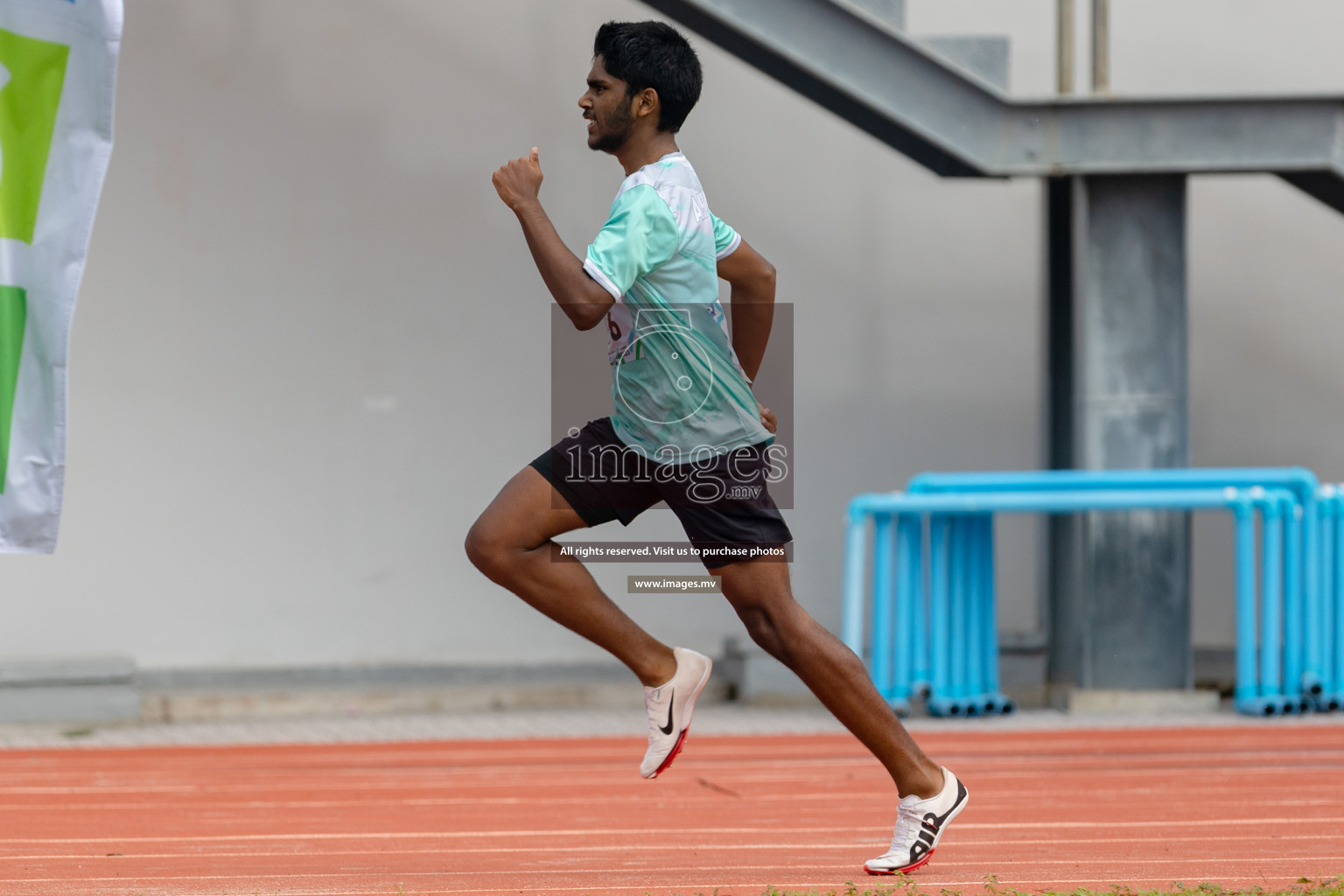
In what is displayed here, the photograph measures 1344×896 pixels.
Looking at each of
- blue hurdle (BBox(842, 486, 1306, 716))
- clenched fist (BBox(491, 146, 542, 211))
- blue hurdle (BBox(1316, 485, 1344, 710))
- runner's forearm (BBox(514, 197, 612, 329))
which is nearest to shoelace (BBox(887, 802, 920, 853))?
runner's forearm (BBox(514, 197, 612, 329))

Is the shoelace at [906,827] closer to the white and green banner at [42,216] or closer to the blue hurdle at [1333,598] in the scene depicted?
the white and green banner at [42,216]

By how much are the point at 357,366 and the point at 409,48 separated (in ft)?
5.50

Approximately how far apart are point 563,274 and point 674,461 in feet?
1.94

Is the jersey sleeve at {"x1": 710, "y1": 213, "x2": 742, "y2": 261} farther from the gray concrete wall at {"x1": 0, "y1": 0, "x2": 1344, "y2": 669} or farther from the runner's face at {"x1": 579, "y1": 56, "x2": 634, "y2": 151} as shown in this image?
the gray concrete wall at {"x1": 0, "y1": 0, "x2": 1344, "y2": 669}

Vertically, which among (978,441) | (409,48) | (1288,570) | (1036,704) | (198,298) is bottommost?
(1036,704)

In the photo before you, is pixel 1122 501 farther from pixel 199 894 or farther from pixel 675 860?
pixel 199 894

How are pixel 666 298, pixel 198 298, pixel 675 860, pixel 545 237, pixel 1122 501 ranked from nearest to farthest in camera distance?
pixel 545 237 → pixel 666 298 → pixel 675 860 → pixel 1122 501 → pixel 198 298

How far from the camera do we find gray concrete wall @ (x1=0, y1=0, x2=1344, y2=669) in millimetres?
8281

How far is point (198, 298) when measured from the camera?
830 cm

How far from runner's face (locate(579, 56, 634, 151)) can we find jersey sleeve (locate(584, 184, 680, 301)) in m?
0.19

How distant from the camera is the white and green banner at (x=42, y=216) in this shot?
205 inches

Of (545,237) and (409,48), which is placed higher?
(409,48)

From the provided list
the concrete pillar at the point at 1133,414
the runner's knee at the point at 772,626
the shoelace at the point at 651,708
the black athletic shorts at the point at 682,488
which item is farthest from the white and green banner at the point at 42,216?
the concrete pillar at the point at 1133,414

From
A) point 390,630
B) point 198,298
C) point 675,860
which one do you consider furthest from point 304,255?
point 675,860
